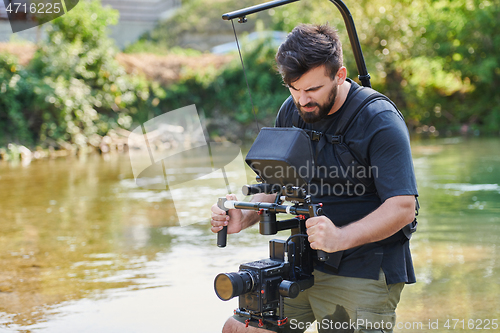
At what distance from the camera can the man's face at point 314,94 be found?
2193 mm

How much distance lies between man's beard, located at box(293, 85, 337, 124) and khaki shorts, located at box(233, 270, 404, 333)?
685 millimetres

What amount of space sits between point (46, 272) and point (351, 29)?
13.6ft

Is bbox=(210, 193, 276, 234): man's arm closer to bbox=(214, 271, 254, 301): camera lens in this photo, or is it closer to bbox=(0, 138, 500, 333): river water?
bbox=(214, 271, 254, 301): camera lens

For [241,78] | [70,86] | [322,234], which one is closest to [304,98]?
Result: [322,234]

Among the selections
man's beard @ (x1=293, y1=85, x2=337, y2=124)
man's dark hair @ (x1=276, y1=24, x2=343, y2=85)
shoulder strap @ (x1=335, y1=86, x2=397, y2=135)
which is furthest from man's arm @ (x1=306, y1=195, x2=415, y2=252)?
man's dark hair @ (x1=276, y1=24, x2=343, y2=85)

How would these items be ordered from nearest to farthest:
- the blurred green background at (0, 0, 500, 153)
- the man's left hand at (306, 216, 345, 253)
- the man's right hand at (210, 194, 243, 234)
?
the man's left hand at (306, 216, 345, 253) → the man's right hand at (210, 194, 243, 234) → the blurred green background at (0, 0, 500, 153)

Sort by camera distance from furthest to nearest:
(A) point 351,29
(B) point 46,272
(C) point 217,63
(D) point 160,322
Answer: (C) point 217,63 → (B) point 46,272 → (D) point 160,322 → (A) point 351,29

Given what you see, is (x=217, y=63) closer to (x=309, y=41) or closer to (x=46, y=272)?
(x=46, y=272)

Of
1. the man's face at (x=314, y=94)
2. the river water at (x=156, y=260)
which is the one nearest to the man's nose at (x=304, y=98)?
the man's face at (x=314, y=94)

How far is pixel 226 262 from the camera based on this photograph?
18.0 ft

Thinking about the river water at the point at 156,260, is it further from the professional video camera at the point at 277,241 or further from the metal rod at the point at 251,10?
the metal rod at the point at 251,10

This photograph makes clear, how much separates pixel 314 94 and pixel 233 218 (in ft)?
2.32

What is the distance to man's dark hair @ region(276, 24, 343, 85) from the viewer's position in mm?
2137

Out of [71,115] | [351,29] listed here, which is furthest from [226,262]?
[71,115]
